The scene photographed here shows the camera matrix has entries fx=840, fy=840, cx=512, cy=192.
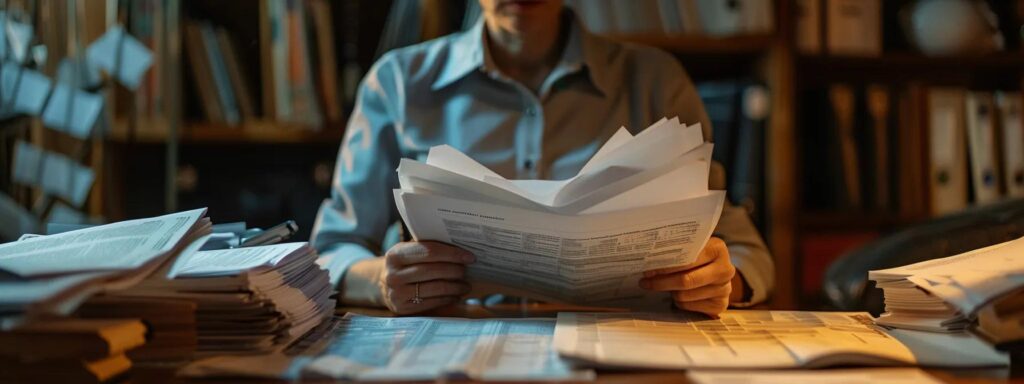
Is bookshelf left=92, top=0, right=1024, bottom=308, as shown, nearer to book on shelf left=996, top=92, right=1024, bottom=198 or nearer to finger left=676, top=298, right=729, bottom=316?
book on shelf left=996, top=92, right=1024, bottom=198

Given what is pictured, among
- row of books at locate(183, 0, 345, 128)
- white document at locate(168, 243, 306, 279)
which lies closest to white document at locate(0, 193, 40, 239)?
row of books at locate(183, 0, 345, 128)

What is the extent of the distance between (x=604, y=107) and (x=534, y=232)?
1.78 ft

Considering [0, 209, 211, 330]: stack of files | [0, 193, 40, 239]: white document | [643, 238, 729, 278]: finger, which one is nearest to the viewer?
[0, 209, 211, 330]: stack of files

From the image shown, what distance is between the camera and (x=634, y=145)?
71 cm

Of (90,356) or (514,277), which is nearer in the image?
(90,356)

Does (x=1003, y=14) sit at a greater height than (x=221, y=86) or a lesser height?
greater

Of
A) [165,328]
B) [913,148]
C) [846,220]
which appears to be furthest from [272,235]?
[913,148]

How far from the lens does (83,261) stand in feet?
2.13

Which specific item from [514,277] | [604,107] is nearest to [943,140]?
[604,107]

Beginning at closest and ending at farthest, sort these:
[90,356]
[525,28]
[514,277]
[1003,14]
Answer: [90,356], [514,277], [525,28], [1003,14]

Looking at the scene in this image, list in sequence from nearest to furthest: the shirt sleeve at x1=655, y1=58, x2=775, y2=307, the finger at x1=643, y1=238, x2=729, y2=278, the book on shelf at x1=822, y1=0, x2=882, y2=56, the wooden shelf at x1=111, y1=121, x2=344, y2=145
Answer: the finger at x1=643, y1=238, x2=729, y2=278, the shirt sleeve at x1=655, y1=58, x2=775, y2=307, the wooden shelf at x1=111, y1=121, x2=344, y2=145, the book on shelf at x1=822, y1=0, x2=882, y2=56

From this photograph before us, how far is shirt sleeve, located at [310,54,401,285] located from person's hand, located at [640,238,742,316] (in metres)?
0.45

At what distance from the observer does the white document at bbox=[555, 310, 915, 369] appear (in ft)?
2.01

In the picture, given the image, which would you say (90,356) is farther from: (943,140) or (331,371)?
(943,140)
